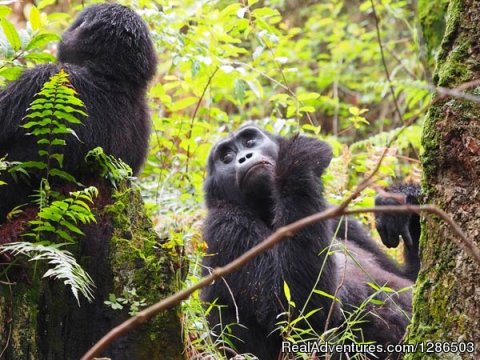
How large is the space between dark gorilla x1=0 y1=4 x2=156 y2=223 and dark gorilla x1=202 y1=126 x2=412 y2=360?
0.66 metres

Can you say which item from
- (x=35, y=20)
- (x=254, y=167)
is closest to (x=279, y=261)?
(x=254, y=167)

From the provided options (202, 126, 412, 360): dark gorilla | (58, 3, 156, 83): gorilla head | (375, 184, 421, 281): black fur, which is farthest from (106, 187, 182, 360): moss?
(375, 184, 421, 281): black fur

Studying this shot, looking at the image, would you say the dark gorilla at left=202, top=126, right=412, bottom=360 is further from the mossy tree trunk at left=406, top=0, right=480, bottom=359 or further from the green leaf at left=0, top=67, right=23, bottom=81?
the green leaf at left=0, top=67, right=23, bottom=81

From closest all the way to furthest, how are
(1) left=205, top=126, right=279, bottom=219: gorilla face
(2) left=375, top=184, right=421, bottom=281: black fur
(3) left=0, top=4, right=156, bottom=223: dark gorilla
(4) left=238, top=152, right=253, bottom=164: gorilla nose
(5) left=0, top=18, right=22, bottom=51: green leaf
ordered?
(5) left=0, top=18, right=22, bottom=51: green leaf → (3) left=0, top=4, right=156, bottom=223: dark gorilla → (1) left=205, top=126, right=279, bottom=219: gorilla face → (4) left=238, top=152, right=253, bottom=164: gorilla nose → (2) left=375, top=184, right=421, bottom=281: black fur

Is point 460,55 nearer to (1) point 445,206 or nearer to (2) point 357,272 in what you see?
(1) point 445,206

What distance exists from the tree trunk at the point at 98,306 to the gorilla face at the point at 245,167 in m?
1.10

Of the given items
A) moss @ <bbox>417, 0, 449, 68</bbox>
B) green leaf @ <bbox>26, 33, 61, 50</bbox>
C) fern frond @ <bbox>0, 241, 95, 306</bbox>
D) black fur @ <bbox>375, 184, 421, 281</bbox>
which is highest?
green leaf @ <bbox>26, 33, 61, 50</bbox>

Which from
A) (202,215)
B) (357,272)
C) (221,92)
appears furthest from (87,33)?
(221,92)

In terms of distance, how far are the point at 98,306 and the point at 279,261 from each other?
1160mm

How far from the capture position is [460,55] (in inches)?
101

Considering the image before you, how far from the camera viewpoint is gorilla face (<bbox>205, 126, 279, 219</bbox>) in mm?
4219

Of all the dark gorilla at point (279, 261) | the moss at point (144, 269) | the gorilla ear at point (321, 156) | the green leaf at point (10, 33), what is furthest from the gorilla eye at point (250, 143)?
the green leaf at point (10, 33)

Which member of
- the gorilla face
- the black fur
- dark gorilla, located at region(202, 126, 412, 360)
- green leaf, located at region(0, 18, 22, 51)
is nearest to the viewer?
green leaf, located at region(0, 18, 22, 51)

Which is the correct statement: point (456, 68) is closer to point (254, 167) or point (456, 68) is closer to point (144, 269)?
point (144, 269)
